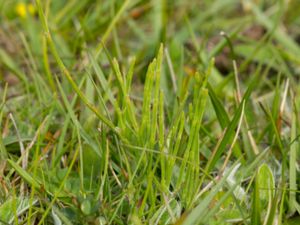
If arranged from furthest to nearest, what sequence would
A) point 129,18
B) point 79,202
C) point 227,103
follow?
1. point 129,18
2. point 227,103
3. point 79,202

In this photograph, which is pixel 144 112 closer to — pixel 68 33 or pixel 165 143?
pixel 165 143

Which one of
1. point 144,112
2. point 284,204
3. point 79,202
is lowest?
point 284,204

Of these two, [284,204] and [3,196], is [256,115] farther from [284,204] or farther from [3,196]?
[3,196]

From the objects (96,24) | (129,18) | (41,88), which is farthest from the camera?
(129,18)

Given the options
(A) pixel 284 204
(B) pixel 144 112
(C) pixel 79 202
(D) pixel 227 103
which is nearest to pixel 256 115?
(D) pixel 227 103

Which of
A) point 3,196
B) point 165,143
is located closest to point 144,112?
point 165,143

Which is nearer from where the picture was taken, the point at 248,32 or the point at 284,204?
the point at 284,204

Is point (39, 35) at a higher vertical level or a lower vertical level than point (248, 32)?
higher
